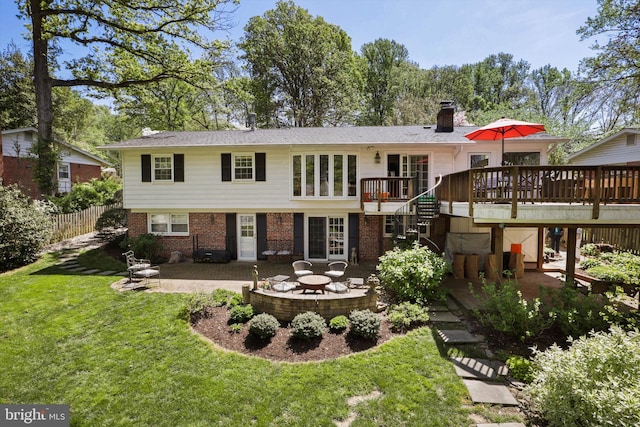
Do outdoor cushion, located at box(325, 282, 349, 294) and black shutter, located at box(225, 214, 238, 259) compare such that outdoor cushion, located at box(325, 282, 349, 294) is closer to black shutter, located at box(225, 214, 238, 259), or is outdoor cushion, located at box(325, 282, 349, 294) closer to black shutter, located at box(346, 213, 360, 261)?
black shutter, located at box(346, 213, 360, 261)

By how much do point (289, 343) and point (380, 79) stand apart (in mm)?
31098

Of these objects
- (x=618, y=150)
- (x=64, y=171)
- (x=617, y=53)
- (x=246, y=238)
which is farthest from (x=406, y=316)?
(x=64, y=171)

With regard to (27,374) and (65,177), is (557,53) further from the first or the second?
(65,177)

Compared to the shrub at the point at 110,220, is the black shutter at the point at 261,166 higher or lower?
higher

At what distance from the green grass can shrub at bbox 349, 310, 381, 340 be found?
1.21 ft

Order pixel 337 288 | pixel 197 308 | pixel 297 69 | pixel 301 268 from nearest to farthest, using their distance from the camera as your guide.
Answer: pixel 197 308, pixel 337 288, pixel 301 268, pixel 297 69

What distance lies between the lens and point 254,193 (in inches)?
503

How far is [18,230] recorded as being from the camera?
1102 cm

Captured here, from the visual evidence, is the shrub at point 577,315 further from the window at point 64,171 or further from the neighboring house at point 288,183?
the window at point 64,171

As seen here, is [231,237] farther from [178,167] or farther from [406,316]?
[406,316]

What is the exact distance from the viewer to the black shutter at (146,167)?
42.6 feet

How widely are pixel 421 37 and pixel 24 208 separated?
1835 centimetres

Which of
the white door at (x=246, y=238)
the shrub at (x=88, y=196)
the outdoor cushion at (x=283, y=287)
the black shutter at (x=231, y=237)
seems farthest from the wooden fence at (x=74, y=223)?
the outdoor cushion at (x=283, y=287)

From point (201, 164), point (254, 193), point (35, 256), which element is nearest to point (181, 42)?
point (201, 164)
